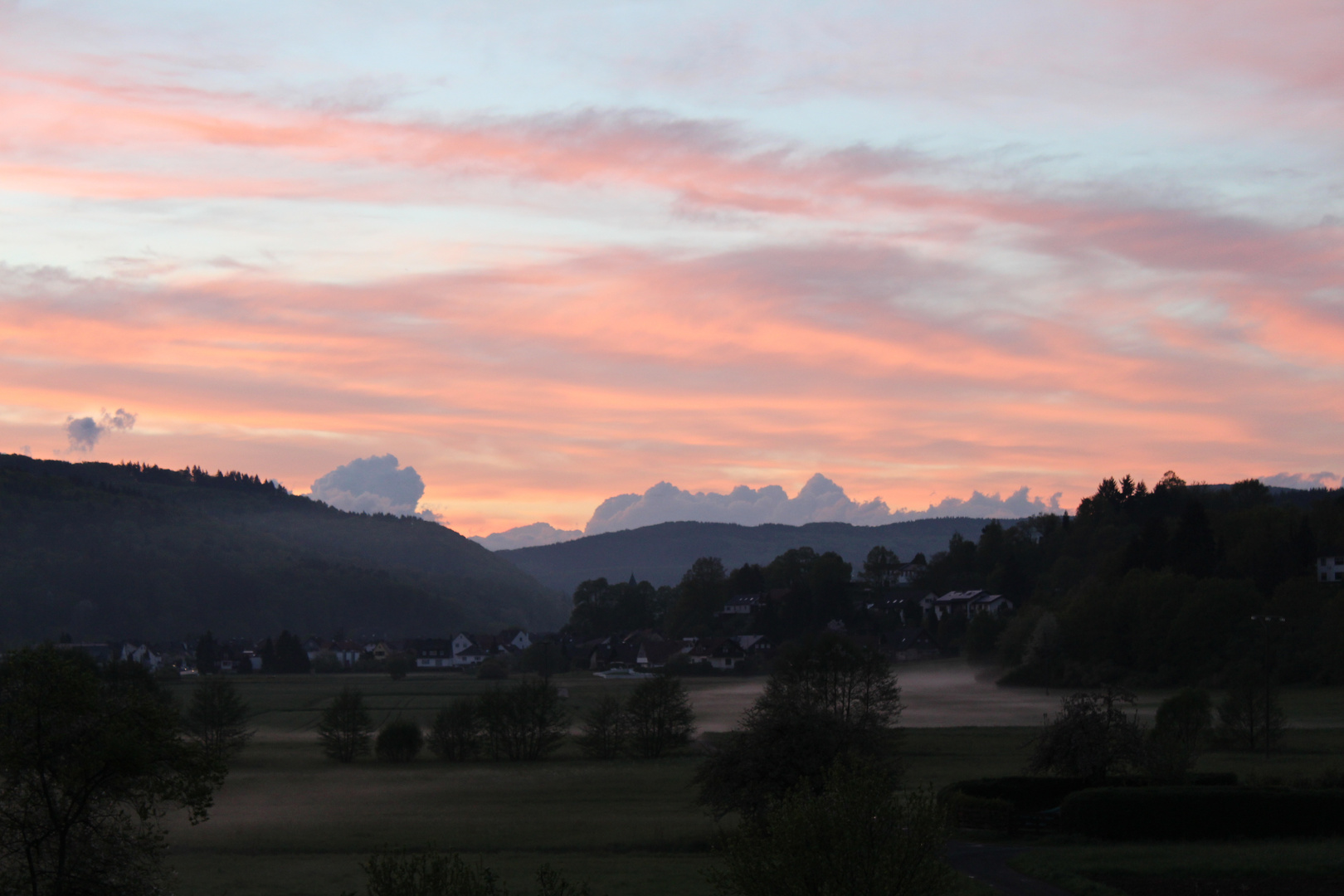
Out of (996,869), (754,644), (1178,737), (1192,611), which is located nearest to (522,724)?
(1178,737)

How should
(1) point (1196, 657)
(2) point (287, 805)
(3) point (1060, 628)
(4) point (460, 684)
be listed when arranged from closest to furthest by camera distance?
(2) point (287, 805) → (1) point (1196, 657) → (3) point (1060, 628) → (4) point (460, 684)

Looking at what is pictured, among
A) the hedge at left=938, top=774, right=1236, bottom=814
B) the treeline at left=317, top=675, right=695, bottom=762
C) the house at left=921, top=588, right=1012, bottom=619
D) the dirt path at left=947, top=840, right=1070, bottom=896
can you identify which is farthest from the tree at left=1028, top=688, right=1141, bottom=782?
the house at left=921, top=588, right=1012, bottom=619

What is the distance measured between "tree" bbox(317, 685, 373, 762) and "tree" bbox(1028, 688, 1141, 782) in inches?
1950

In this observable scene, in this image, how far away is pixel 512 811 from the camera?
5147 cm

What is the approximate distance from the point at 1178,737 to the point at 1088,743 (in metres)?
6.06

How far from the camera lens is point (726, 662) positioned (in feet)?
564

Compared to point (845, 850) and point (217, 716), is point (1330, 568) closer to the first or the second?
point (217, 716)

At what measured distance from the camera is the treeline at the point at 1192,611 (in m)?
110

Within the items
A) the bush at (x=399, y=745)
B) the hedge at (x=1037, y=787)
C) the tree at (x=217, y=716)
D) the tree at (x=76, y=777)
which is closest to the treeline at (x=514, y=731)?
the bush at (x=399, y=745)

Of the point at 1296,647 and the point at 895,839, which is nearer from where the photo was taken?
the point at 895,839

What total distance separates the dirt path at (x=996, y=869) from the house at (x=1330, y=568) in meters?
112

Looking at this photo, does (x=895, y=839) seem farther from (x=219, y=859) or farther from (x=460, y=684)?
(x=460, y=684)

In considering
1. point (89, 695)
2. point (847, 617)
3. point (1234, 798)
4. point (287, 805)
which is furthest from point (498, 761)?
point (847, 617)

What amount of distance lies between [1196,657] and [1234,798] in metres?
86.6
